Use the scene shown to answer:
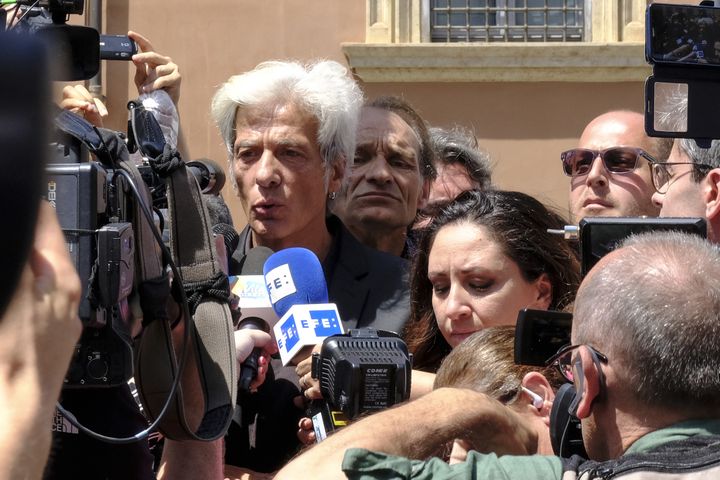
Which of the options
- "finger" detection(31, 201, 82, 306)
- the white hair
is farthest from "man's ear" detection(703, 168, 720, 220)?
"finger" detection(31, 201, 82, 306)

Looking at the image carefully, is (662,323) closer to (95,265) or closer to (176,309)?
(95,265)

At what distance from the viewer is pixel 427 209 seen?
4191mm

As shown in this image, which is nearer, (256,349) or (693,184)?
(693,184)

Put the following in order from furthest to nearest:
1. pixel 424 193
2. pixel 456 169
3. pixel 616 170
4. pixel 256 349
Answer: pixel 456 169
pixel 424 193
pixel 616 170
pixel 256 349


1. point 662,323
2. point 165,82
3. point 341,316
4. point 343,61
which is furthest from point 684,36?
point 343,61

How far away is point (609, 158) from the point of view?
3752 millimetres

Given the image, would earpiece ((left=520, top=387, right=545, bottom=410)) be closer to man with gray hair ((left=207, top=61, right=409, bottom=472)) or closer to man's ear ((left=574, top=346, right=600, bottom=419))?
man's ear ((left=574, top=346, right=600, bottom=419))

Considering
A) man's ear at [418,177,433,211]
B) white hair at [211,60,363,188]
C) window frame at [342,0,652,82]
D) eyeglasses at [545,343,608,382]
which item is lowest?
eyeglasses at [545,343,608,382]

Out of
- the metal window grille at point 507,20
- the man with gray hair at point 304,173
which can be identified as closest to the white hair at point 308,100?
the man with gray hair at point 304,173

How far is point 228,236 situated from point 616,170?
1175 mm

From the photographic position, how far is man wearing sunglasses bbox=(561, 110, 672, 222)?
3.71 m

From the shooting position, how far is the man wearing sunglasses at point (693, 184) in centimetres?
264

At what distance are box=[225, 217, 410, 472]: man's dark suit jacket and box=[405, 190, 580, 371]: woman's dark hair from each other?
0.07 metres

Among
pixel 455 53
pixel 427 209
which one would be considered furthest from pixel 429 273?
pixel 455 53
